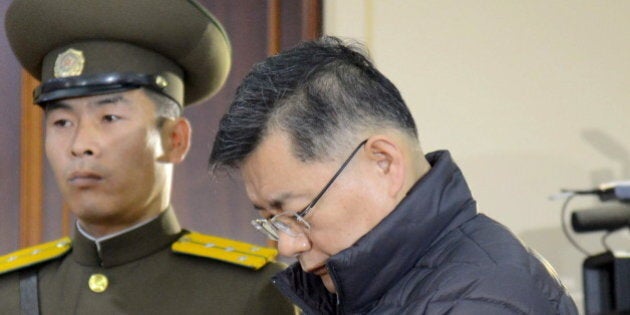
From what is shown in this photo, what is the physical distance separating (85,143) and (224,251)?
35 centimetres

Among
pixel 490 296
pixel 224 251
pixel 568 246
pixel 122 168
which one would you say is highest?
pixel 490 296

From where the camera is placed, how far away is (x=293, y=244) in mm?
1419

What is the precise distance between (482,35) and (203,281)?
4.34ft

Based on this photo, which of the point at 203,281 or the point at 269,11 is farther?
the point at 269,11

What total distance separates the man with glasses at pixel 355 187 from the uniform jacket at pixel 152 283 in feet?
2.13

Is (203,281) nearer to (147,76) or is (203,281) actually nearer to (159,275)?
(159,275)

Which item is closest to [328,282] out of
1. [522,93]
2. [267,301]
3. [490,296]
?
[490,296]

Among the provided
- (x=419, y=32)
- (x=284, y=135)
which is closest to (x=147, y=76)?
(x=284, y=135)

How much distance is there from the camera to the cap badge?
6.72 feet

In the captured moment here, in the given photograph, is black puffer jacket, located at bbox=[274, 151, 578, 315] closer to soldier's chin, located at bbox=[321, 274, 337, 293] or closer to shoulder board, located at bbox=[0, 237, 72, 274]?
soldier's chin, located at bbox=[321, 274, 337, 293]

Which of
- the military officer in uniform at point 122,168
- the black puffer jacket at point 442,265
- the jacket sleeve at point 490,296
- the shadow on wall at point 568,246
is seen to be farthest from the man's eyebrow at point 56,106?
the shadow on wall at point 568,246

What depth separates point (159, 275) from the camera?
2084 mm

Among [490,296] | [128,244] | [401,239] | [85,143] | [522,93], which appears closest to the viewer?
[490,296]

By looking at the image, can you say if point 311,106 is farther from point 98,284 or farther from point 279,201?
point 98,284
